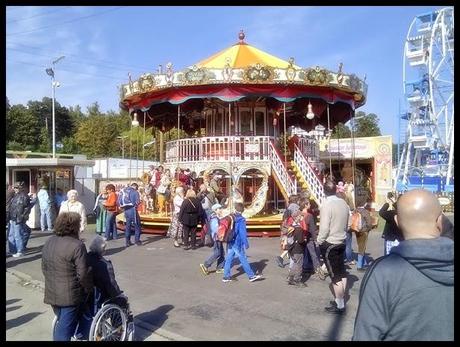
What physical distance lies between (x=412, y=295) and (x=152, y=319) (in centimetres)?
436

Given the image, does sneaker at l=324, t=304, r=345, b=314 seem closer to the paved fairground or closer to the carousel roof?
the paved fairground

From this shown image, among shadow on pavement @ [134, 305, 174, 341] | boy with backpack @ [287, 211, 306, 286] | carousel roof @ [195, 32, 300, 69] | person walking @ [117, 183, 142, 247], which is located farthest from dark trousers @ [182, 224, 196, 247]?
carousel roof @ [195, 32, 300, 69]

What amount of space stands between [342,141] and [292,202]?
2072cm

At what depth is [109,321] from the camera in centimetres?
466

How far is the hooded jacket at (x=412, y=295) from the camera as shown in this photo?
6.76 ft

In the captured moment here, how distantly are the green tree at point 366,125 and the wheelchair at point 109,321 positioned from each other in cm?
6756

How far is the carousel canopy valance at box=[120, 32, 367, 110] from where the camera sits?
14.5 meters

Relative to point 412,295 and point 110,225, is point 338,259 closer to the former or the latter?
point 412,295

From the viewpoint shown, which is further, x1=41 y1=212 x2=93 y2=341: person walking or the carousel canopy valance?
the carousel canopy valance

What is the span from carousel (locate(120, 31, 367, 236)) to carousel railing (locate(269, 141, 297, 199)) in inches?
1.3

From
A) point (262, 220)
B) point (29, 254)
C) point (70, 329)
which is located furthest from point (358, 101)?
point (70, 329)

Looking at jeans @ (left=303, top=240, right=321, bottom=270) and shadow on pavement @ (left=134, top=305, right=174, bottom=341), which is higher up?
jeans @ (left=303, top=240, right=321, bottom=270)

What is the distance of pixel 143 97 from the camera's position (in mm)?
16438
